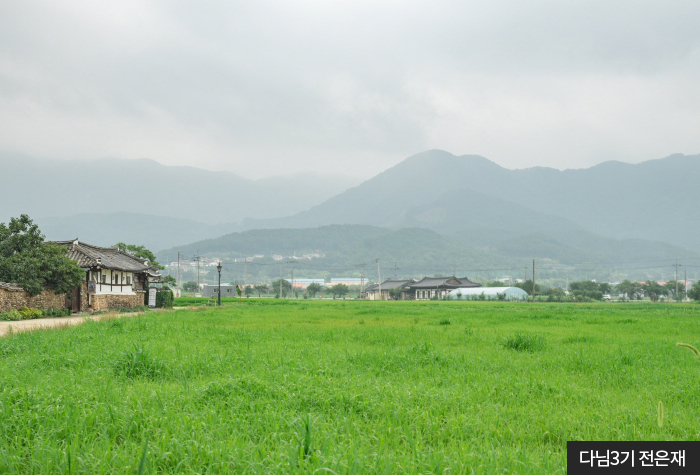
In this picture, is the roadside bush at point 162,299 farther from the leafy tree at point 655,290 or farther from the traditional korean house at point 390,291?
the leafy tree at point 655,290

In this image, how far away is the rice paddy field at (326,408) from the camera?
4.86m

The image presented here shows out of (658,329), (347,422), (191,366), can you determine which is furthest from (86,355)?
(658,329)

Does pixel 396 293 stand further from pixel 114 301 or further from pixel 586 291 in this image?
pixel 114 301

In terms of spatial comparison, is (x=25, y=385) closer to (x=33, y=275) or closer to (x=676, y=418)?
(x=676, y=418)

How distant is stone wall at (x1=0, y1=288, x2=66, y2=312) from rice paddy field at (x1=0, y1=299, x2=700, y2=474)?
2202cm

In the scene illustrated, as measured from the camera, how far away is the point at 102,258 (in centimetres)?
4228

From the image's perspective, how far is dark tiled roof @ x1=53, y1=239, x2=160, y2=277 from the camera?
39.7 m

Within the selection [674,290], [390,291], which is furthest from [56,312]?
[674,290]

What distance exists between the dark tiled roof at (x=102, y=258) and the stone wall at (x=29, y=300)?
3.14 meters

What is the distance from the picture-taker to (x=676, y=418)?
6316 mm

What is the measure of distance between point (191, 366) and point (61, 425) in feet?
12.8

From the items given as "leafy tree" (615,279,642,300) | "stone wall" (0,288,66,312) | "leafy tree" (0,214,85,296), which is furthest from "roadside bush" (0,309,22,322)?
"leafy tree" (615,279,642,300)

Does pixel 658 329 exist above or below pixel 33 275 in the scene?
below

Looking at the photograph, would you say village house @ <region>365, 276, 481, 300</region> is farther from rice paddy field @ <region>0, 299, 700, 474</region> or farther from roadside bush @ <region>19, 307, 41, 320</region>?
rice paddy field @ <region>0, 299, 700, 474</region>
